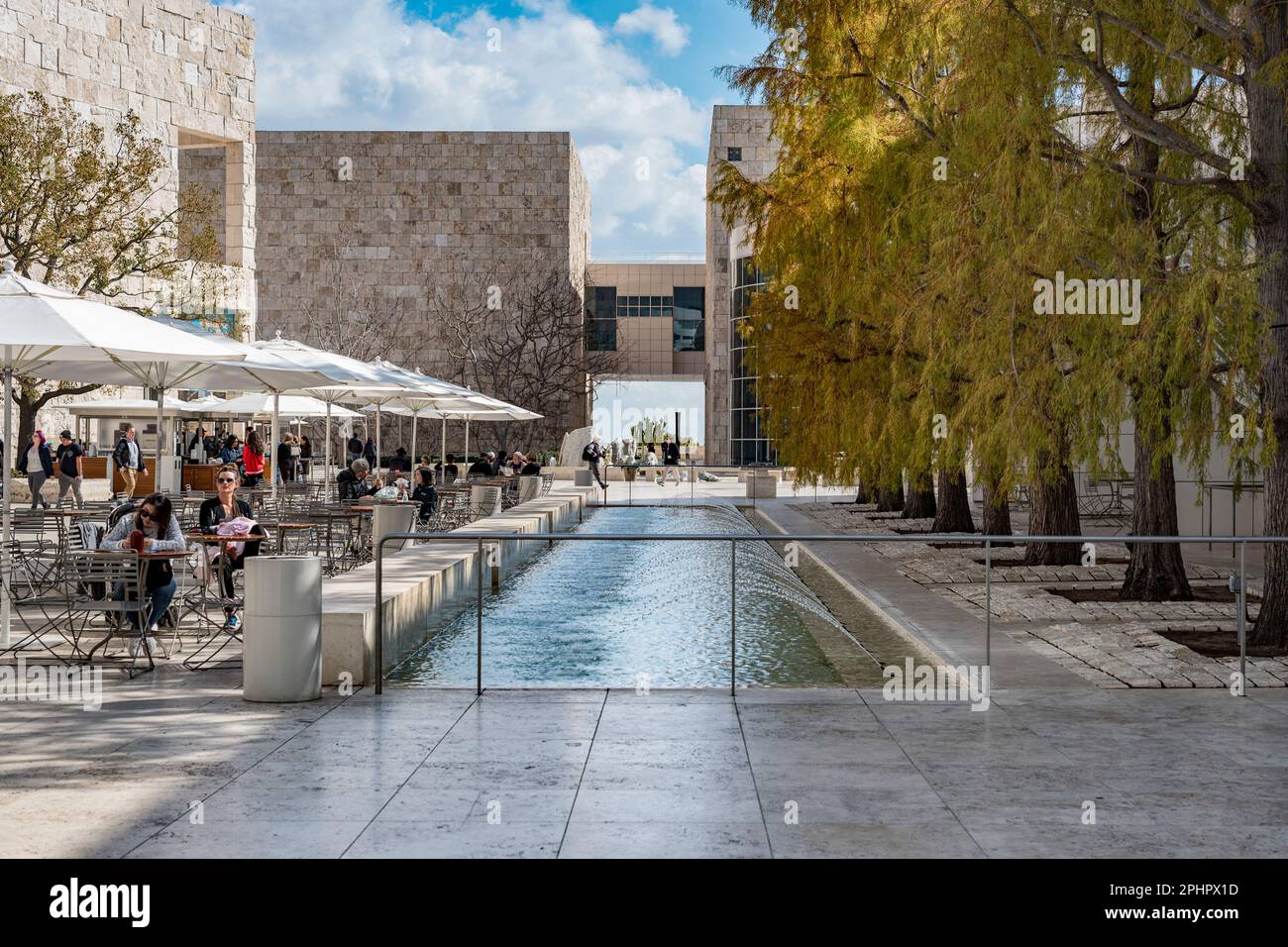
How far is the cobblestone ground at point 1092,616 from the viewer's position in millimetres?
9359

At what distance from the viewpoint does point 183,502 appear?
18828 mm

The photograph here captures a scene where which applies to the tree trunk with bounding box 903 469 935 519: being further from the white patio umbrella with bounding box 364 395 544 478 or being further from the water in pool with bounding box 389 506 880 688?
the water in pool with bounding box 389 506 880 688

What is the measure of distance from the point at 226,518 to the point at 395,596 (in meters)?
2.80

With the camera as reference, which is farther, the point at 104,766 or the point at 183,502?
the point at 183,502

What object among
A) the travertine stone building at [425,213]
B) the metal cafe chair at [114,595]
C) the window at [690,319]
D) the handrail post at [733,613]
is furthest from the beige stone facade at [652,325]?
the handrail post at [733,613]

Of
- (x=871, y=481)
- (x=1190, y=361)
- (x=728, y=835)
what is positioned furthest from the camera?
(x=871, y=481)

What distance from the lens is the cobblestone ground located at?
9359 millimetres

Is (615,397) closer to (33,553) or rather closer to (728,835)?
(33,553)

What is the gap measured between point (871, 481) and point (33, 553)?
13.3m

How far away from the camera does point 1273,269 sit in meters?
10.2

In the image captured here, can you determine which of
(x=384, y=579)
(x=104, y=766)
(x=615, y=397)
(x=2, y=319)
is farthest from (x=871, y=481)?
(x=615, y=397)
